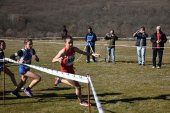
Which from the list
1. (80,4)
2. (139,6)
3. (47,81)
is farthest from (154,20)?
(47,81)

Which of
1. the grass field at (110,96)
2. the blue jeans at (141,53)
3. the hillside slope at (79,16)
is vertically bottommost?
the grass field at (110,96)

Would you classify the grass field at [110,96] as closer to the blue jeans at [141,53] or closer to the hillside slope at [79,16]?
the blue jeans at [141,53]

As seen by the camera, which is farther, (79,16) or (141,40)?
(79,16)

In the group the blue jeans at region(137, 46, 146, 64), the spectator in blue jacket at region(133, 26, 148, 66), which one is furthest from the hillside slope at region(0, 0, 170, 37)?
the spectator in blue jacket at region(133, 26, 148, 66)

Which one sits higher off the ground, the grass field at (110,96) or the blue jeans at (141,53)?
the blue jeans at (141,53)

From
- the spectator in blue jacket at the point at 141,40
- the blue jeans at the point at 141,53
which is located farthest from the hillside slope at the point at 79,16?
the spectator in blue jacket at the point at 141,40

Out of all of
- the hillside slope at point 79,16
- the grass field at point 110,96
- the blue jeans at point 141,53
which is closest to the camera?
the grass field at point 110,96

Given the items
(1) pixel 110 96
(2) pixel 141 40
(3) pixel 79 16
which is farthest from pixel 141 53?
(3) pixel 79 16

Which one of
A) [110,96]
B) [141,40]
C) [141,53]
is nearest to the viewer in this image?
[110,96]

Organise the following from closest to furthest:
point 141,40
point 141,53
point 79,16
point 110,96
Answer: point 110,96
point 141,40
point 141,53
point 79,16

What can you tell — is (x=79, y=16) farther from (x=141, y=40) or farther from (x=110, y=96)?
(x=110, y=96)

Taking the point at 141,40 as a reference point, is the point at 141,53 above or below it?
below

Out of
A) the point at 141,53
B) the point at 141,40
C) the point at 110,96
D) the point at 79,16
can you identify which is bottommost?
the point at 110,96

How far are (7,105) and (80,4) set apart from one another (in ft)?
238
